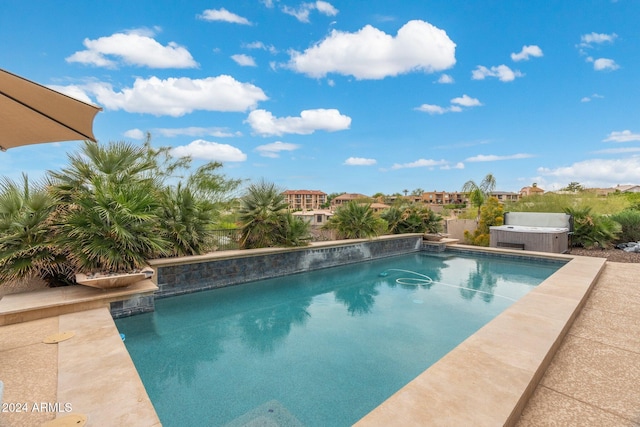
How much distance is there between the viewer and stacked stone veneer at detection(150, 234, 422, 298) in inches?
232

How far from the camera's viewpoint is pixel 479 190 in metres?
22.7

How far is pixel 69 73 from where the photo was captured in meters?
8.33

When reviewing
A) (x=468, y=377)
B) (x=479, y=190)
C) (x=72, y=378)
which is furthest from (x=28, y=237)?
(x=479, y=190)

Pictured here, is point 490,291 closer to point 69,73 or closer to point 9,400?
point 9,400

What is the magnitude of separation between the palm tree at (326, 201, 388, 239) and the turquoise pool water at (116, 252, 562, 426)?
2.57 meters

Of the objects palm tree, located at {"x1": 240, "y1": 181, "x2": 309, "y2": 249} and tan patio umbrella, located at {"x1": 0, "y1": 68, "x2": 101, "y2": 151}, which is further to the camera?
palm tree, located at {"x1": 240, "y1": 181, "x2": 309, "y2": 249}

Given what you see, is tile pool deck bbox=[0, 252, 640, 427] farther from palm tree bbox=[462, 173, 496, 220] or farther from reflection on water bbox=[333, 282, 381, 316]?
palm tree bbox=[462, 173, 496, 220]

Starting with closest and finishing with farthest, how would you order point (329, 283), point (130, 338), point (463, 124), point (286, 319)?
point (130, 338), point (286, 319), point (329, 283), point (463, 124)

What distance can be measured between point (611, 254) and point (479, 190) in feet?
46.4

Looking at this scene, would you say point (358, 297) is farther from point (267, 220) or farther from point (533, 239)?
point (533, 239)

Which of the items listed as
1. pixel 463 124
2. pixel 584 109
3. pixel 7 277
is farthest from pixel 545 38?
pixel 7 277

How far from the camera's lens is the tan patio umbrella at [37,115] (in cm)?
230

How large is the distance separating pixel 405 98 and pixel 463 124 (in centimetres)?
519

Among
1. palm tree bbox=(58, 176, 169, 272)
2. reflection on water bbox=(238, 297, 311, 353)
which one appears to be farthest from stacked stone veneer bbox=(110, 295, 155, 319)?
reflection on water bbox=(238, 297, 311, 353)
